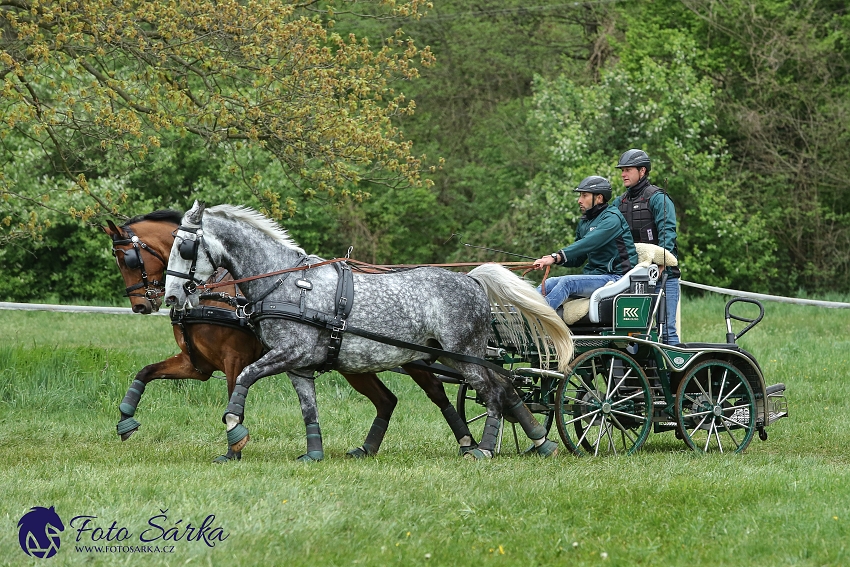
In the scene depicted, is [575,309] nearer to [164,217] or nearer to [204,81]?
[164,217]

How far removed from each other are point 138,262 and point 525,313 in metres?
2.91

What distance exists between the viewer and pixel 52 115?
33.0 ft

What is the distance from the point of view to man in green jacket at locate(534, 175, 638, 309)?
8.38 m

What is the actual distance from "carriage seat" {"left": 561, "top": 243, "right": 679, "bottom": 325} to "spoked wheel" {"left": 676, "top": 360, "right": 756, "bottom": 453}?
0.87 meters

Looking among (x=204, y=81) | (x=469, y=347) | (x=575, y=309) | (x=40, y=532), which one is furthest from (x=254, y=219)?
(x=204, y=81)

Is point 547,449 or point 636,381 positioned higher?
point 636,381

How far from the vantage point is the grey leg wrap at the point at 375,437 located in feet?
28.0

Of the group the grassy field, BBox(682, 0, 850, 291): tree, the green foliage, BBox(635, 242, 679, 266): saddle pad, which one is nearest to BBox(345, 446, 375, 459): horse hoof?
the grassy field

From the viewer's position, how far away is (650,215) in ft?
28.7

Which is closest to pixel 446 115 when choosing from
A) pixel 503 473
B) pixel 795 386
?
pixel 795 386

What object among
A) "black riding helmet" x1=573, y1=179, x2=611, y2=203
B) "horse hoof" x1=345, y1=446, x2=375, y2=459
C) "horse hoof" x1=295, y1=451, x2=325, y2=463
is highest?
"black riding helmet" x1=573, y1=179, x2=611, y2=203

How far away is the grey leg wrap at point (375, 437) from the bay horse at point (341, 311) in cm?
78

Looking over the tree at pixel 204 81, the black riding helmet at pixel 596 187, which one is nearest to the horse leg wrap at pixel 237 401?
the black riding helmet at pixel 596 187

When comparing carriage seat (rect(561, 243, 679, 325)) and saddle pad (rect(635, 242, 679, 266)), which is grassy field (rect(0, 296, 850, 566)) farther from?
saddle pad (rect(635, 242, 679, 266))
